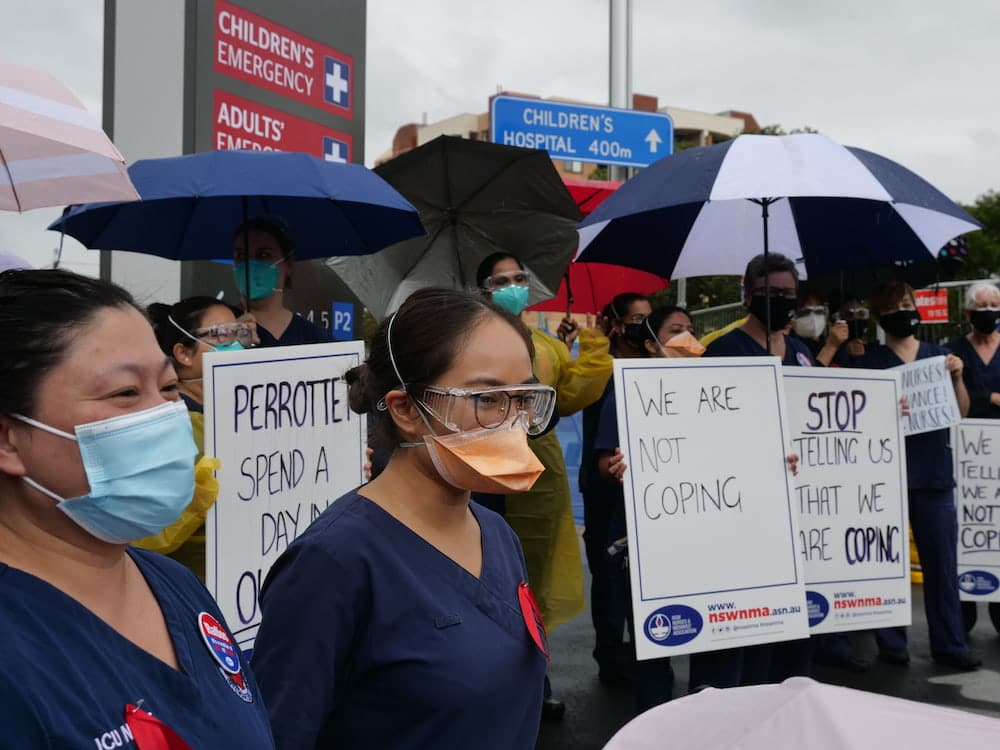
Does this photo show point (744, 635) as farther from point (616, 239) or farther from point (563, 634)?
point (563, 634)

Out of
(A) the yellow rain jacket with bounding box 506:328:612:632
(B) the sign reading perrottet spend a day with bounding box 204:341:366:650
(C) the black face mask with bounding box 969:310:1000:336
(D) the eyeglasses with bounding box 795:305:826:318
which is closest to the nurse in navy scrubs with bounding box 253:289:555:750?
(B) the sign reading perrottet spend a day with bounding box 204:341:366:650

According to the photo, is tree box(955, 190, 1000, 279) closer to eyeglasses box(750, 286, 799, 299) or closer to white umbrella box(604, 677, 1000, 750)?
eyeglasses box(750, 286, 799, 299)

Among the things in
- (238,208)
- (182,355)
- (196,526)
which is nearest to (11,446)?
(196,526)

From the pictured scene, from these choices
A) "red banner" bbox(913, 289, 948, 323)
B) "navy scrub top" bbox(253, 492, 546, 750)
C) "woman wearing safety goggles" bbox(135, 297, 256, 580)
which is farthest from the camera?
"red banner" bbox(913, 289, 948, 323)

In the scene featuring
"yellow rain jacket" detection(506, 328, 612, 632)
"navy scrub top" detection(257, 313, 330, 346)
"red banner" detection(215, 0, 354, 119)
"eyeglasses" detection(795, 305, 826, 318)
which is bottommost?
"yellow rain jacket" detection(506, 328, 612, 632)

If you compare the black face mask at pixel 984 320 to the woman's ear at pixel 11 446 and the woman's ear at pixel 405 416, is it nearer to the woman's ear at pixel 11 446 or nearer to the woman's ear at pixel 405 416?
the woman's ear at pixel 405 416

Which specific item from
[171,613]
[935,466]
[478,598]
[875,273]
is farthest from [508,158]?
[171,613]

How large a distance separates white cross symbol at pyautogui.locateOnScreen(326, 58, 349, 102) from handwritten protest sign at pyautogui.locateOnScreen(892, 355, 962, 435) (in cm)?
454

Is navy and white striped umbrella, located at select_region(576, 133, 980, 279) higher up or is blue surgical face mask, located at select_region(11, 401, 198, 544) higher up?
navy and white striped umbrella, located at select_region(576, 133, 980, 279)

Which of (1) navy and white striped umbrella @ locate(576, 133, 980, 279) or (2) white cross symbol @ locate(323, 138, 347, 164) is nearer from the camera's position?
(1) navy and white striped umbrella @ locate(576, 133, 980, 279)

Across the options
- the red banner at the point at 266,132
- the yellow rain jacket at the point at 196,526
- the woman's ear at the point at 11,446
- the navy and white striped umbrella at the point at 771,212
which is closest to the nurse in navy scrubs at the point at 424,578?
the woman's ear at the point at 11,446

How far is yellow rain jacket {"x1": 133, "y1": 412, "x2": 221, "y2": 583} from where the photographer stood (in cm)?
312

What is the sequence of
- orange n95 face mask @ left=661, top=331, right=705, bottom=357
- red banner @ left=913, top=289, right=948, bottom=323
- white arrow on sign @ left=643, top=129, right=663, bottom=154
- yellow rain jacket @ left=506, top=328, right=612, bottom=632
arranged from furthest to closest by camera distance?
1. red banner @ left=913, top=289, right=948, bottom=323
2. white arrow on sign @ left=643, top=129, right=663, bottom=154
3. yellow rain jacket @ left=506, top=328, right=612, bottom=632
4. orange n95 face mask @ left=661, top=331, right=705, bottom=357

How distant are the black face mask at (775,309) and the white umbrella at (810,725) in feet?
13.5
